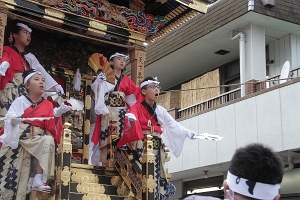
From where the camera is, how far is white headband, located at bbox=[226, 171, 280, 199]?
2146 millimetres

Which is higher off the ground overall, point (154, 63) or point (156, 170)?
point (154, 63)

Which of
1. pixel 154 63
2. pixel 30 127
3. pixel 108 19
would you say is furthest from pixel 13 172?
pixel 154 63

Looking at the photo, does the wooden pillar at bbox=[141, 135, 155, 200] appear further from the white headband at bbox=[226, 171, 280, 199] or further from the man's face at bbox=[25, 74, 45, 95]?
the white headband at bbox=[226, 171, 280, 199]

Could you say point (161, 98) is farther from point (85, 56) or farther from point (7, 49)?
point (7, 49)

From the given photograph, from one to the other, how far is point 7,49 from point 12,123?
148 cm

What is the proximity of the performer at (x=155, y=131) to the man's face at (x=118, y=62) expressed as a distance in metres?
0.60

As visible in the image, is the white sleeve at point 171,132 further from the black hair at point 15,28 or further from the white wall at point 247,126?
the white wall at point 247,126

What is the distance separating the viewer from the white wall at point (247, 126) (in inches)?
466

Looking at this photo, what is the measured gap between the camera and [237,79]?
57.1 feet

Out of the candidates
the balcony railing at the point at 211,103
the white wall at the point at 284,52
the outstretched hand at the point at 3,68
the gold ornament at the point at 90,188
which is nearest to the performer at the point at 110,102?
the gold ornament at the point at 90,188

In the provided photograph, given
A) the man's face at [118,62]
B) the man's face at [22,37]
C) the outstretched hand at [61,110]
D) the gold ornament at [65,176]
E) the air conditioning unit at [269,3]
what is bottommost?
the gold ornament at [65,176]

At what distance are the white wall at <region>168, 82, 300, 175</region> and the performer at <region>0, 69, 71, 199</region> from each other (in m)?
7.16

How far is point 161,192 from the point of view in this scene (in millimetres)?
7066

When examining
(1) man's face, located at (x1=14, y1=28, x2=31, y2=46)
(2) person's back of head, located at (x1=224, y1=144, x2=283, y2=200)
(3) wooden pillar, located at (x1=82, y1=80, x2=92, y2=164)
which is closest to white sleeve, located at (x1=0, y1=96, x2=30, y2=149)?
(1) man's face, located at (x1=14, y1=28, x2=31, y2=46)
